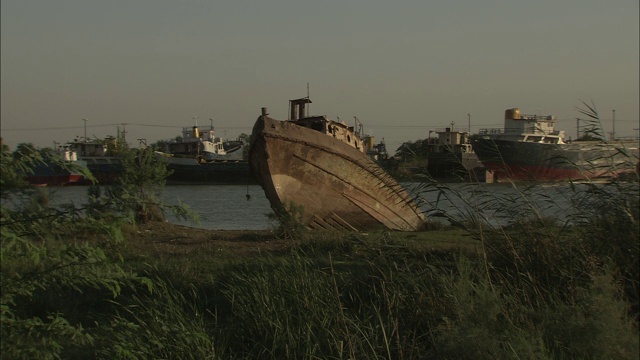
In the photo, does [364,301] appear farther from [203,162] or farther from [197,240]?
[203,162]

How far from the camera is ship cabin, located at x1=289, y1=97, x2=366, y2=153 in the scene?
1583 cm

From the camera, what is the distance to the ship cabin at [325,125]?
51.9 feet

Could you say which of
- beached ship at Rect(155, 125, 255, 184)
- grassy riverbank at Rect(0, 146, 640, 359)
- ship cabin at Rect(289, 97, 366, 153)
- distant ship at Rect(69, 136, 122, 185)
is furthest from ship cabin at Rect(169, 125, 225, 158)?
grassy riverbank at Rect(0, 146, 640, 359)

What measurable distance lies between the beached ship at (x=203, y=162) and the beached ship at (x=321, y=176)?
30.7 metres

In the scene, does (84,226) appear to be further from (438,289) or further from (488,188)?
(488,188)

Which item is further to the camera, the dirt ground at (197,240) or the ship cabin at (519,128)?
the ship cabin at (519,128)

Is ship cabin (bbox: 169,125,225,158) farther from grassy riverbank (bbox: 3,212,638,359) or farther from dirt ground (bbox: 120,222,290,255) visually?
grassy riverbank (bbox: 3,212,638,359)

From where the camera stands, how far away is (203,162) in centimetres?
5009

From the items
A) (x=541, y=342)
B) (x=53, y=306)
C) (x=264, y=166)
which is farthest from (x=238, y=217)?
(x=541, y=342)

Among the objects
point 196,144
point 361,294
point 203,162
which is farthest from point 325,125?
point 196,144

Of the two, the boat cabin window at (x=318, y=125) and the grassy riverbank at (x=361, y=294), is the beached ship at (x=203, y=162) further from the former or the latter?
the grassy riverbank at (x=361, y=294)

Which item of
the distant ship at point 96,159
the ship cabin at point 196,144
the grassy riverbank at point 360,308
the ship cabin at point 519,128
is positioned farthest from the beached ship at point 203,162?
the grassy riverbank at point 360,308

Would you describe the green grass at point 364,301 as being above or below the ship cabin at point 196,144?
below

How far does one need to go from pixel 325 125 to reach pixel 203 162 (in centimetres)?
3540
